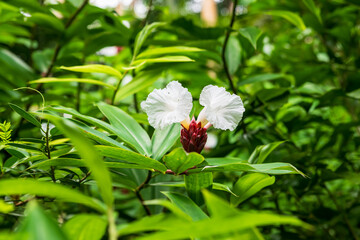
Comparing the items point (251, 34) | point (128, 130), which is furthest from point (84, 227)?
point (251, 34)

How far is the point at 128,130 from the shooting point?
1.87 feet

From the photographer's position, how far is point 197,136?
56 cm

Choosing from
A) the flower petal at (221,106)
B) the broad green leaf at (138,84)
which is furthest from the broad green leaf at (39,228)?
the broad green leaf at (138,84)

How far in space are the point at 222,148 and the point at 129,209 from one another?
0.56m

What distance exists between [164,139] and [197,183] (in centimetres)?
12

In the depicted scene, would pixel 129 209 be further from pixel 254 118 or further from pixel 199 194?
pixel 199 194

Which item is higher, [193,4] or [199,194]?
[199,194]

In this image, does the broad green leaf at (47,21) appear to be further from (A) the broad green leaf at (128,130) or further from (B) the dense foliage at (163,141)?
(A) the broad green leaf at (128,130)

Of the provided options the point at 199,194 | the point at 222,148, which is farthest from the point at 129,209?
the point at 199,194

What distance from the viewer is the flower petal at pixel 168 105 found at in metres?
0.55

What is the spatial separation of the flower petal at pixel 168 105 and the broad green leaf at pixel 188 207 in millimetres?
149

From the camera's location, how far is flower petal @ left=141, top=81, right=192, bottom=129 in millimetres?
546

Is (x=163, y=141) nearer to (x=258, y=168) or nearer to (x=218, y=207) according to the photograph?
(x=258, y=168)

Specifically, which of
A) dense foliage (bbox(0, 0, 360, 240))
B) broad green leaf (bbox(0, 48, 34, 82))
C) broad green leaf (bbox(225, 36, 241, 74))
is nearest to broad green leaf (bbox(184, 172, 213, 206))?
dense foliage (bbox(0, 0, 360, 240))
